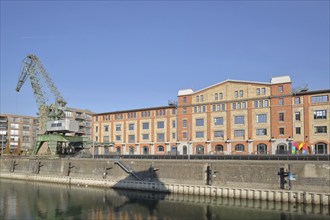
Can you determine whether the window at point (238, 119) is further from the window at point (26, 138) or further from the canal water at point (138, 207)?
the window at point (26, 138)

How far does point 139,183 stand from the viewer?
57.4 m

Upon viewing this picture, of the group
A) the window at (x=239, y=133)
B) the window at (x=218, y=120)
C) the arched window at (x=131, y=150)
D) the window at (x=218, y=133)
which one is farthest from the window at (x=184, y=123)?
the arched window at (x=131, y=150)

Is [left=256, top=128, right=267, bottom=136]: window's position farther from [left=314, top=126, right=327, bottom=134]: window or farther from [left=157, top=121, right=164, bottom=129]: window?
[left=157, top=121, right=164, bottom=129]: window

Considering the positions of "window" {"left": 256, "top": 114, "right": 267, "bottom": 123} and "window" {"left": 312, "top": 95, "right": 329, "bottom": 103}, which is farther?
"window" {"left": 256, "top": 114, "right": 267, "bottom": 123}

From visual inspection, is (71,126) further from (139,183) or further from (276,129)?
(276,129)

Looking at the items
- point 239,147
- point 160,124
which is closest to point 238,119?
point 239,147

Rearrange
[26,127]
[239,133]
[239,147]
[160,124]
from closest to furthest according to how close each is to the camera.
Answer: [239,147], [239,133], [160,124], [26,127]

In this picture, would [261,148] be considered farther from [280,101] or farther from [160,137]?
[160,137]

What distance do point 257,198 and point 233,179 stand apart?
474cm

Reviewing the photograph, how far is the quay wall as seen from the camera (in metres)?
44.6

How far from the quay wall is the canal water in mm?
1757

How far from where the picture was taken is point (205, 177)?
172 feet

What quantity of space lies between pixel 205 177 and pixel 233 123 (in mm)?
25167

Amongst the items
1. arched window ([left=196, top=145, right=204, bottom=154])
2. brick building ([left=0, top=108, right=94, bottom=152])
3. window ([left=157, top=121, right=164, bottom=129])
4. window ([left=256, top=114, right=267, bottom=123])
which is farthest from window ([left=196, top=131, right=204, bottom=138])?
brick building ([left=0, top=108, right=94, bottom=152])
